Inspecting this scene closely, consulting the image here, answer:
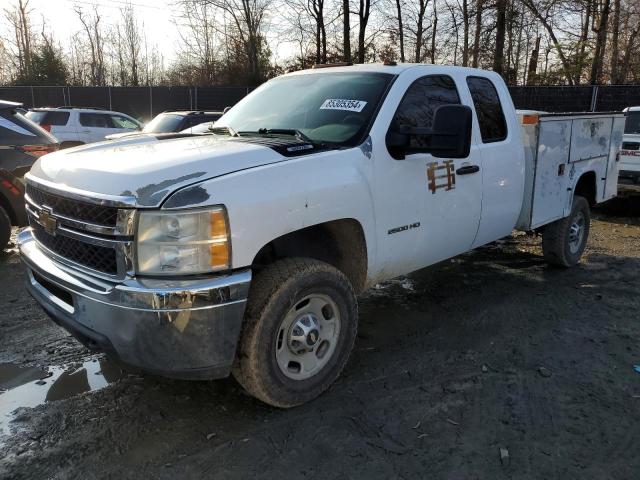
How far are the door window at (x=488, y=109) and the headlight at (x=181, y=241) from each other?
8.71 feet

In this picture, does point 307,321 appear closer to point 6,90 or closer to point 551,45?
point 551,45

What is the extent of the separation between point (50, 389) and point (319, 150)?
222 centimetres

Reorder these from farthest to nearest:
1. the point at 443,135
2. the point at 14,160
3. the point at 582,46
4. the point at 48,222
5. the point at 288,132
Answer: the point at 582,46, the point at 14,160, the point at 288,132, the point at 443,135, the point at 48,222

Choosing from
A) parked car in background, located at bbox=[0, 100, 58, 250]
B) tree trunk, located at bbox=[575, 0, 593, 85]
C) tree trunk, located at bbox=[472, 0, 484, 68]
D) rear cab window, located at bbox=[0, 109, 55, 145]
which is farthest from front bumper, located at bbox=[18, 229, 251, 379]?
tree trunk, located at bbox=[575, 0, 593, 85]

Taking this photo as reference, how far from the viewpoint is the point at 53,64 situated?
134 feet

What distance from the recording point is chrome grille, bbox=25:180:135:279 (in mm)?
2574

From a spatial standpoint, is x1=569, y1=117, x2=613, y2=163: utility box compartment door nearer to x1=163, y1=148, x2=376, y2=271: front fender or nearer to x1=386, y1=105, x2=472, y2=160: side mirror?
x1=386, y1=105, x2=472, y2=160: side mirror

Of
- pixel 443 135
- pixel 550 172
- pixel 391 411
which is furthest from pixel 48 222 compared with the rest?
pixel 550 172

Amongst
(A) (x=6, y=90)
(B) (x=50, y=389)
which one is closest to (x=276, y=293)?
(B) (x=50, y=389)

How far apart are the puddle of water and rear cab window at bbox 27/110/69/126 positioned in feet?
40.7

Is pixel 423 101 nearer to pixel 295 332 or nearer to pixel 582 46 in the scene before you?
pixel 295 332

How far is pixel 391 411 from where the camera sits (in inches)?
124

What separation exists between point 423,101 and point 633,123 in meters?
7.78

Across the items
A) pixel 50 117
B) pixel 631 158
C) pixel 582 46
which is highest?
pixel 582 46
